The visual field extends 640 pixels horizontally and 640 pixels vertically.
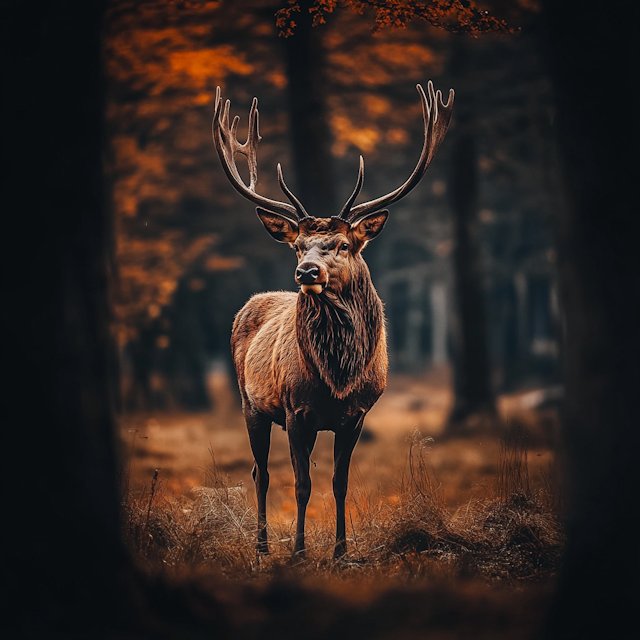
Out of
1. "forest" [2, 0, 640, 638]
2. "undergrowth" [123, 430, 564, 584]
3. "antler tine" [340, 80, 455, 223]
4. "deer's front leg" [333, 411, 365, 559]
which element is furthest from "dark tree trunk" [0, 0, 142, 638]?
"antler tine" [340, 80, 455, 223]

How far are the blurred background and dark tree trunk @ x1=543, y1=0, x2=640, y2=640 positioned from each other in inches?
193

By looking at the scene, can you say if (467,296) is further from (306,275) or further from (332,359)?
(306,275)

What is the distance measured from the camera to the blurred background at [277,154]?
9.61 meters

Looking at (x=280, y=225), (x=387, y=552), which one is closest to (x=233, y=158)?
(x=280, y=225)

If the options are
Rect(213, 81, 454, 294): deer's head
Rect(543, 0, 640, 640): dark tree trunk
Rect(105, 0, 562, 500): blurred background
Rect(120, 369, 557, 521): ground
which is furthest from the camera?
Rect(105, 0, 562, 500): blurred background

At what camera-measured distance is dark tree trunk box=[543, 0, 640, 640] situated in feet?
13.1

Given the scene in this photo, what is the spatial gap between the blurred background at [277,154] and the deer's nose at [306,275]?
169 inches

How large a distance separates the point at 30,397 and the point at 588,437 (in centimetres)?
322

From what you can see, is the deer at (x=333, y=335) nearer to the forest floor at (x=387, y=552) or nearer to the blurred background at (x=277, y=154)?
the forest floor at (x=387, y=552)

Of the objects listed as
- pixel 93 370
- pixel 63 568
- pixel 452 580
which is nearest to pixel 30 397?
pixel 93 370

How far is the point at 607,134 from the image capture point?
4098 mm

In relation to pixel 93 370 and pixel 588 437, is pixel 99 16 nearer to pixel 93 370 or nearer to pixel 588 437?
pixel 93 370

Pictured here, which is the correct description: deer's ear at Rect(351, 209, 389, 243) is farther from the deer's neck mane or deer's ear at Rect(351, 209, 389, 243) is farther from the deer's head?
the deer's neck mane

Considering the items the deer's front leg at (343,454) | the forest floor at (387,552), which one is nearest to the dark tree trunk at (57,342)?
the forest floor at (387,552)
